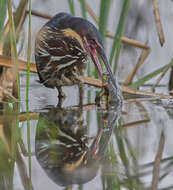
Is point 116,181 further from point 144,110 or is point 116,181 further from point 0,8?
point 0,8

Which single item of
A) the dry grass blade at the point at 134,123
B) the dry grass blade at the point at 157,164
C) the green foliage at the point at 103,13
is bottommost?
the dry grass blade at the point at 157,164

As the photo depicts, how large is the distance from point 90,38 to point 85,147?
1.20 metres

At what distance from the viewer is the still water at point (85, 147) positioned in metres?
1.13

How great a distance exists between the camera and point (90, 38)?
2.61 metres

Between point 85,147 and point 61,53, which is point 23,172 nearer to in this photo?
point 85,147

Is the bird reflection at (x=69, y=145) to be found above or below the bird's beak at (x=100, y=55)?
below

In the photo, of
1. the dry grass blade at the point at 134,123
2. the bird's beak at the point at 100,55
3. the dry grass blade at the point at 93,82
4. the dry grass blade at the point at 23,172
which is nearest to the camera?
the dry grass blade at the point at 23,172

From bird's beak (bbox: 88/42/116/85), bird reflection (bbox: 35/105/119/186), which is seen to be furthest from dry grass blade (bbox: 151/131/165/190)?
bird's beak (bbox: 88/42/116/85)

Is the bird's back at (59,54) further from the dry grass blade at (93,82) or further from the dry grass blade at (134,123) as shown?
the dry grass blade at (134,123)

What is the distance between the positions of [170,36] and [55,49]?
7.05 feet

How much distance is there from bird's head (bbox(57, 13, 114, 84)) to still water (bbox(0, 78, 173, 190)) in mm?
270

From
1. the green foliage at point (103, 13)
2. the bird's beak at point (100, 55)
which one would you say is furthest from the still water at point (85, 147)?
the green foliage at point (103, 13)

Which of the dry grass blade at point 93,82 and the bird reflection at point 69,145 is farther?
the dry grass blade at point 93,82

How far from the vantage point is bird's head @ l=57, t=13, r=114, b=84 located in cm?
253
